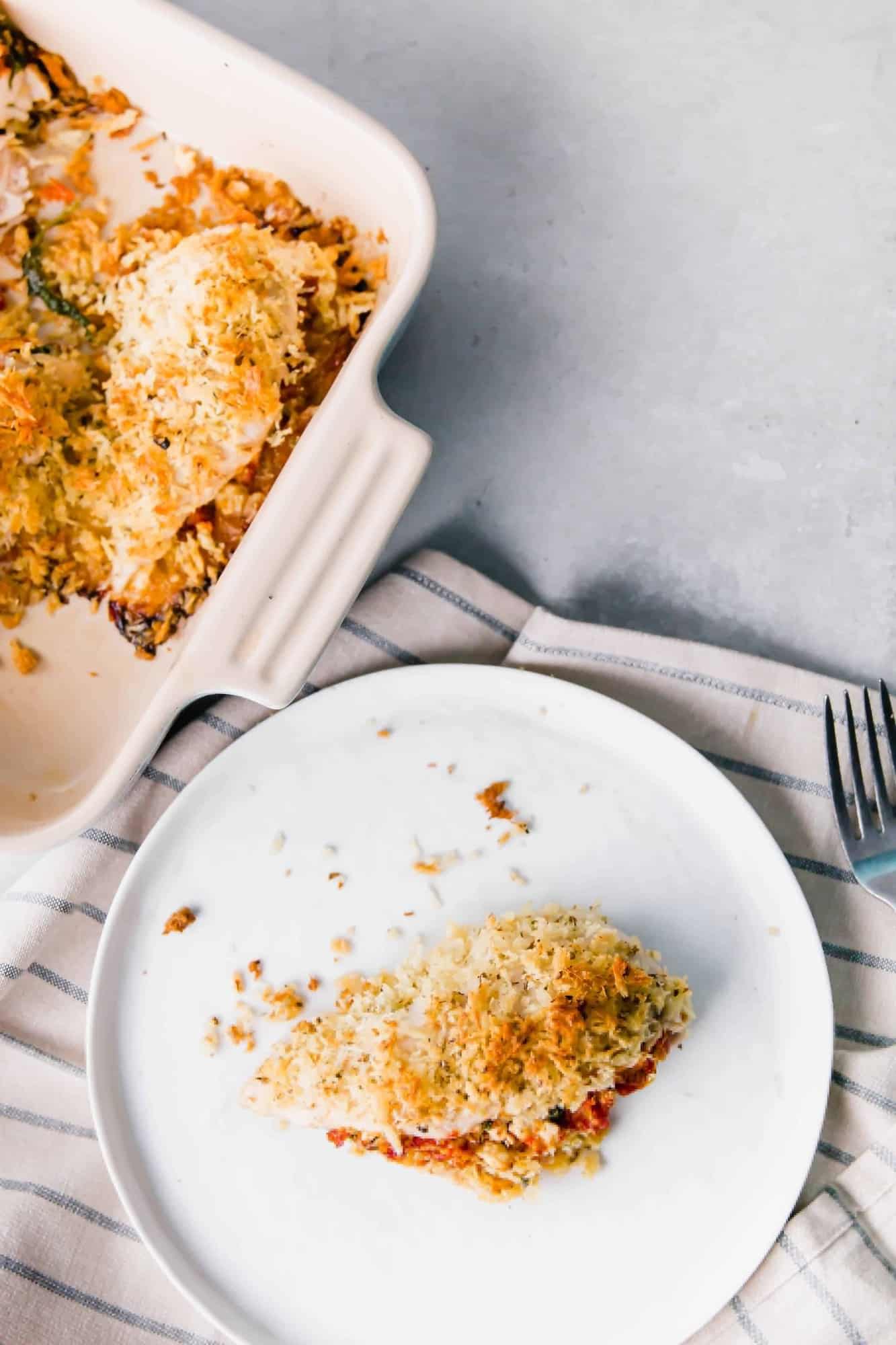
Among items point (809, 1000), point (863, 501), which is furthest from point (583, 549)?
point (809, 1000)

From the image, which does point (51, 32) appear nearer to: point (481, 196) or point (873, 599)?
point (481, 196)

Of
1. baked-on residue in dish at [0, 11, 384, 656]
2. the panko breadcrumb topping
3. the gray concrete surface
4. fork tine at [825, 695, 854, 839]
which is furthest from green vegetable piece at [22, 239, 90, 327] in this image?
fork tine at [825, 695, 854, 839]

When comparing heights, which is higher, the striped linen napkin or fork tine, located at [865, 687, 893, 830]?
fork tine, located at [865, 687, 893, 830]

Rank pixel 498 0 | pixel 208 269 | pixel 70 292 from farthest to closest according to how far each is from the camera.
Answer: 1. pixel 498 0
2. pixel 70 292
3. pixel 208 269

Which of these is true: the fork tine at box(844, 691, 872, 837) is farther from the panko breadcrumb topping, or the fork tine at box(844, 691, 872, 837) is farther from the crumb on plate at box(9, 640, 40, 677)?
the crumb on plate at box(9, 640, 40, 677)

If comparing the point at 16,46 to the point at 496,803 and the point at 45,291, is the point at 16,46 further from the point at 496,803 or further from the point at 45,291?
the point at 496,803
